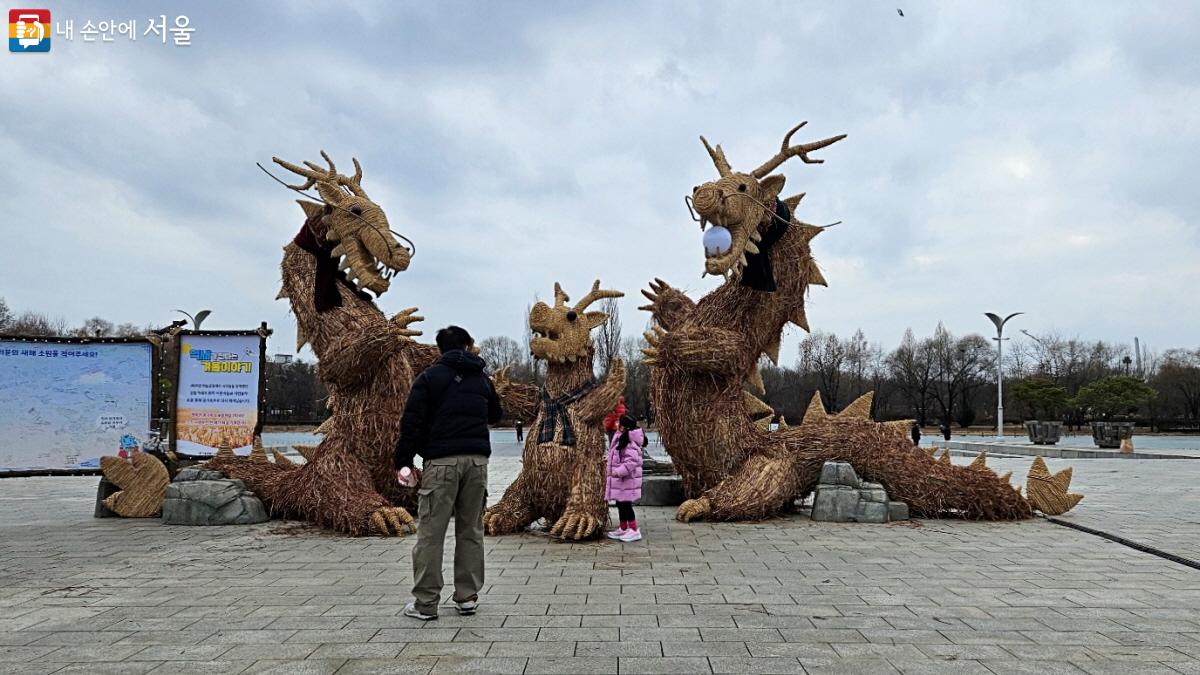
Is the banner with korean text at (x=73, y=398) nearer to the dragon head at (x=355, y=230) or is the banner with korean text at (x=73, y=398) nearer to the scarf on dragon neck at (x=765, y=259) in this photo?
the dragon head at (x=355, y=230)

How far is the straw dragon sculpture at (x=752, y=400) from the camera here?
7.41 m

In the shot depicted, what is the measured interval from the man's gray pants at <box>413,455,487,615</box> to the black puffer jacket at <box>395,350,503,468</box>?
8 centimetres

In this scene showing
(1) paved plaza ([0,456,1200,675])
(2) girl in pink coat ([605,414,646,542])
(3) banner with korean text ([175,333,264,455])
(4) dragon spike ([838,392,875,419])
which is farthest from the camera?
(3) banner with korean text ([175,333,264,455])

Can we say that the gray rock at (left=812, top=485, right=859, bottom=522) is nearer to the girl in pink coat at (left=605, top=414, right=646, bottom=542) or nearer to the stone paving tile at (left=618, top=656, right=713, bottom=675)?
the girl in pink coat at (left=605, top=414, right=646, bottom=542)

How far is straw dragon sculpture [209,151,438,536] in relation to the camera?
6980 millimetres

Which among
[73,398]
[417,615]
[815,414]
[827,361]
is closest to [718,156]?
[815,414]

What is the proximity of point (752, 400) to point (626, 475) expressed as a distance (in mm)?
1926

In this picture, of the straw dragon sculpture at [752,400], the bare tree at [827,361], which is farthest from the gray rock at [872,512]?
the bare tree at [827,361]

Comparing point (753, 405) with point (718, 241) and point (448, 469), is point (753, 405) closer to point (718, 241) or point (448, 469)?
point (718, 241)

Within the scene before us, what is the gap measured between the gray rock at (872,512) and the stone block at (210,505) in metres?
5.73

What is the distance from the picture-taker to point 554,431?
6.64 meters

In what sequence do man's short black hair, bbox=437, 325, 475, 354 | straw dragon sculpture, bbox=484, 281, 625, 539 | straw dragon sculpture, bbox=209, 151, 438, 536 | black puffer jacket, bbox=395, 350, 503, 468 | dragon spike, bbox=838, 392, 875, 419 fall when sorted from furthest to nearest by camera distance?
dragon spike, bbox=838, 392, 875, 419 < straw dragon sculpture, bbox=209, 151, 438, 536 < straw dragon sculpture, bbox=484, 281, 625, 539 < man's short black hair, bbox=437, 325, 475, 354 < black puffer jacket, bbox=395, 350, 503, 468

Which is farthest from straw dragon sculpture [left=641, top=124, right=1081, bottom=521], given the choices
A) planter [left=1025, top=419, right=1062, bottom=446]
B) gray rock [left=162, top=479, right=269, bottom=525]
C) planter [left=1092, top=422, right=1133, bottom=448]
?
planter [left=1025, top=419, right=1062, bottom=446]

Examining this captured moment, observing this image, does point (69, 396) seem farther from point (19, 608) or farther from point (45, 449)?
point (19, 608)
